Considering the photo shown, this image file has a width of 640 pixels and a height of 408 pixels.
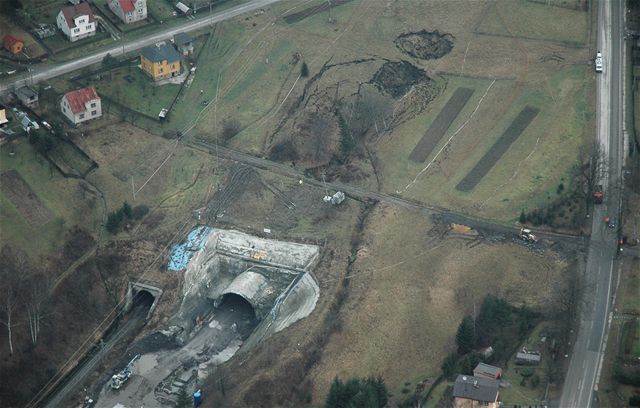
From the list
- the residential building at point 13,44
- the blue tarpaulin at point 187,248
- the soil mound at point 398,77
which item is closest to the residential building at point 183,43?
the residential building at point 13,44

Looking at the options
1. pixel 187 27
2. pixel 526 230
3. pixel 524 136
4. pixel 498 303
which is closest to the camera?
pixel 498 303

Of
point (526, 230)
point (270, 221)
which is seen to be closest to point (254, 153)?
point (270, 221)

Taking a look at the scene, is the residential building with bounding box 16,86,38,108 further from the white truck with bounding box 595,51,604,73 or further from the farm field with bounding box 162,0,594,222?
the white truck with bounding box 595,51,604,73

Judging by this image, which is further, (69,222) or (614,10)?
(614,10)

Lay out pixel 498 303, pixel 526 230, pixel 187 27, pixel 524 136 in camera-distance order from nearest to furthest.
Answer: pixel 498 303, pixel 526 230, pixel 524 136, pixel 187 27

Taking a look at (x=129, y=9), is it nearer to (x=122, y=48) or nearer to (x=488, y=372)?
(x=122, y=48)

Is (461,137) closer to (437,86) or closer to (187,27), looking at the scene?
(437,86)

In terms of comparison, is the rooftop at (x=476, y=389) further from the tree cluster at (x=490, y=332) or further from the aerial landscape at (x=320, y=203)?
the tree cluster at (x=490, y=332)
